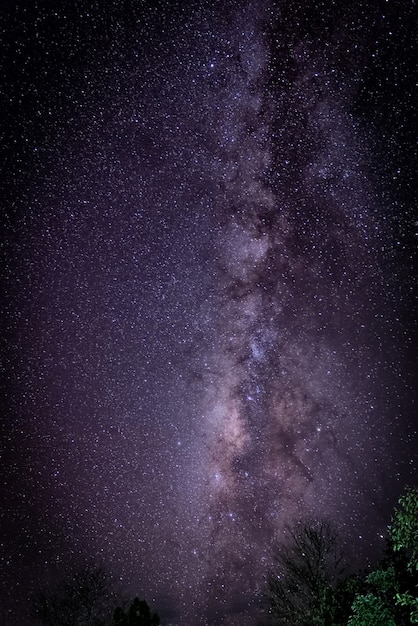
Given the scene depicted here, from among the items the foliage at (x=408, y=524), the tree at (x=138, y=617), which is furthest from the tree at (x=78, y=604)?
the foliage at (x=408, y=524)

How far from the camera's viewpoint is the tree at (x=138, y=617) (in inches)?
787

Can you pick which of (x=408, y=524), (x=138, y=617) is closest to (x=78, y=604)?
(x=138, y=617)

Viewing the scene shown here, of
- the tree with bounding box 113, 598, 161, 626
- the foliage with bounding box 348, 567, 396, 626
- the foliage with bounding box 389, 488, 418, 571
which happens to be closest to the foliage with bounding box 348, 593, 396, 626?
the foliage with bounding box 348, 567, 396, 626

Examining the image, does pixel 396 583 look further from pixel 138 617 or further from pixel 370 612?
pixel 138 617

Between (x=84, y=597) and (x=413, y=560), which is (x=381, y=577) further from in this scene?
(x=84, y=597)

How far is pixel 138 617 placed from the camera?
20141 mm

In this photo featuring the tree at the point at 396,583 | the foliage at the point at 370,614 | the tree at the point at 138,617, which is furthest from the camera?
the tree at the point at 138,617

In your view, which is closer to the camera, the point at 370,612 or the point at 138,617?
the point at 370,612

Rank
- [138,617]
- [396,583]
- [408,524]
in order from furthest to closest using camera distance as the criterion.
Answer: [138,617]
[396,583]
[408,524]

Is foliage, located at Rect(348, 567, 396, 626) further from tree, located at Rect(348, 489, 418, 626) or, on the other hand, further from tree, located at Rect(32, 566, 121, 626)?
tree, located at Rect(32, 566, 121, 626)

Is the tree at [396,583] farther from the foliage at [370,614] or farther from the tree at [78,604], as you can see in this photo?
the tree at [78,604]

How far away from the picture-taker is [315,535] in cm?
2262

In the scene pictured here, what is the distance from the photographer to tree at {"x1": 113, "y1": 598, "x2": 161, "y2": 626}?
19984 millimetres

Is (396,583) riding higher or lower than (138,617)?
lower
